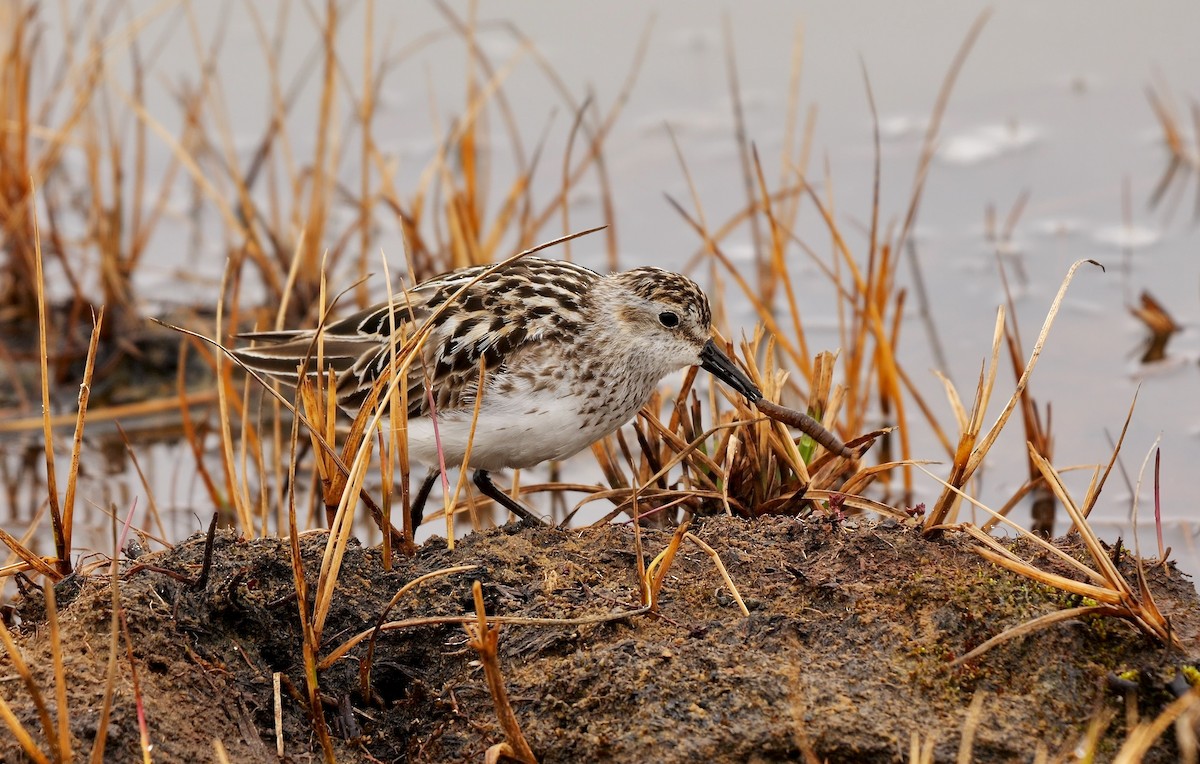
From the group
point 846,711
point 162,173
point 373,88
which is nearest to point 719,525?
point 846,711

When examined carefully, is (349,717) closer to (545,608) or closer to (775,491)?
(545,608)

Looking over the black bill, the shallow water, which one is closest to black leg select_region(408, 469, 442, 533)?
the black bill

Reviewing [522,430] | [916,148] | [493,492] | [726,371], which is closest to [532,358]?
[522,430]

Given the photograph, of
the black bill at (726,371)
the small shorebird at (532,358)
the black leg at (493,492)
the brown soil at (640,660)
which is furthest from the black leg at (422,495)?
the black bill at (726,371)

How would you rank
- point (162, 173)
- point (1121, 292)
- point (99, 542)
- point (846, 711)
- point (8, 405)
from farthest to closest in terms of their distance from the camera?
point (162, 173) < point (1121, 292) < point (8, 405) < point (99, 542) < point (846, 711)

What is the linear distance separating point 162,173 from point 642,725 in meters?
7.69

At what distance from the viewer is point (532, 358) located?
208 inches

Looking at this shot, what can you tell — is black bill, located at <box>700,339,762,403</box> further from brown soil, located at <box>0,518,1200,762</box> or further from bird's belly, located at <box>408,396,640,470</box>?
brown soil, located at <box>0,518,1200,762</box>

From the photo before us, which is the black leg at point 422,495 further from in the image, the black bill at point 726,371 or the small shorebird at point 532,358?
the black bill at point 726,371

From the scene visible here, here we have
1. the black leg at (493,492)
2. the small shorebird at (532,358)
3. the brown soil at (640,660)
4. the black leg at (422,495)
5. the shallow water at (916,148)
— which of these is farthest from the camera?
the shallow water at (916,148)

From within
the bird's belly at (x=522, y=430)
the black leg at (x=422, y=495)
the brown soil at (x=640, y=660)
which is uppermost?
the bird's belly at (x=522, y=430)

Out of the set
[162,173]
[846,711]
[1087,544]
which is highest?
[162,173]

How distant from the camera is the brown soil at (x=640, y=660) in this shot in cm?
349

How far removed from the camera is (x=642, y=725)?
3.51m
